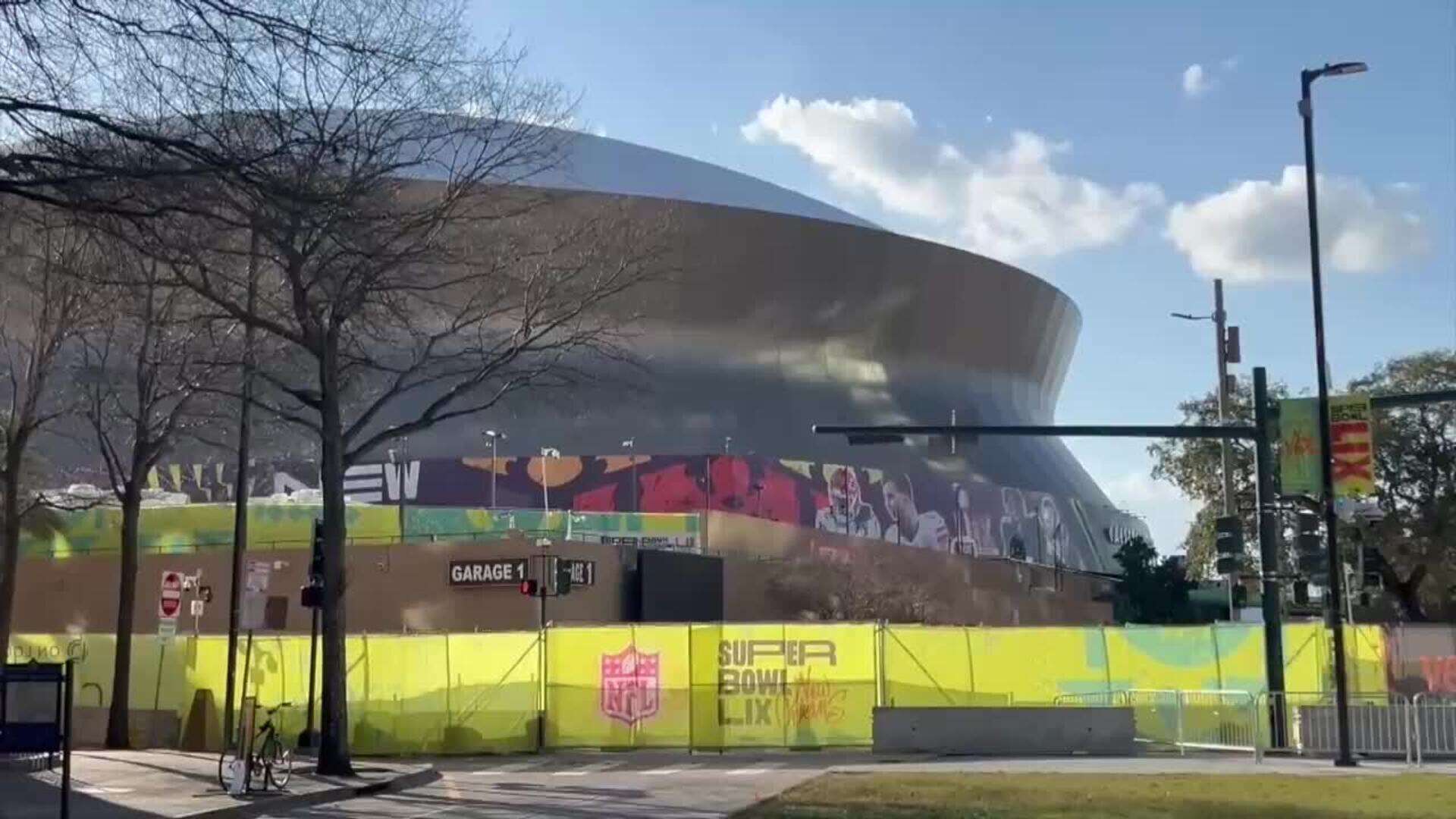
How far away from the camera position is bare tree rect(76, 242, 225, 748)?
2997 cm

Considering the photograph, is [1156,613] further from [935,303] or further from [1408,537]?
[1408,537]

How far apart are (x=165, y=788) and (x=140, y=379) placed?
11.2 meters

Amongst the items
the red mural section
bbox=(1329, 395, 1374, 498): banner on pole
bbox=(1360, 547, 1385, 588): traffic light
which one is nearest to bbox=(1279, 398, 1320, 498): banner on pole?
bbox=(1329, 395, 1374, 498): banner on pole

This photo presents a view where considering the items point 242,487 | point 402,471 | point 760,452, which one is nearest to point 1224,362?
point 242,487

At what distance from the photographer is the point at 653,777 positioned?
26.7 meters

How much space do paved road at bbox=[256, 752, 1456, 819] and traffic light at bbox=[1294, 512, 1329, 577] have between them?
3173mm

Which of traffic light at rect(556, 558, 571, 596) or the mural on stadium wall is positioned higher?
the mural on stadium wall

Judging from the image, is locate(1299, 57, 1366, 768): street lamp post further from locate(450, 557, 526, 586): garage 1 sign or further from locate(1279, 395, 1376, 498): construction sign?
locate(450, 557, 526, 586): garage 1 sign

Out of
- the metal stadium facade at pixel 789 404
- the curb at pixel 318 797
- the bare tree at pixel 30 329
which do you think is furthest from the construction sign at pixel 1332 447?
the metal stadium facade at pixel 789 404

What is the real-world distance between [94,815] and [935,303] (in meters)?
93.5

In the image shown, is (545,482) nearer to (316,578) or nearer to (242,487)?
(316,578)

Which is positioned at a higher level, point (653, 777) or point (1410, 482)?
point (1410, 482)

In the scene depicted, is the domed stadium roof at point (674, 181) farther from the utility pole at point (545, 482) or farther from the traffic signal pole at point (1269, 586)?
the traffic signal pole at point (1269, 586)

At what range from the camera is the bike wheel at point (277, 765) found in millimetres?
24031
